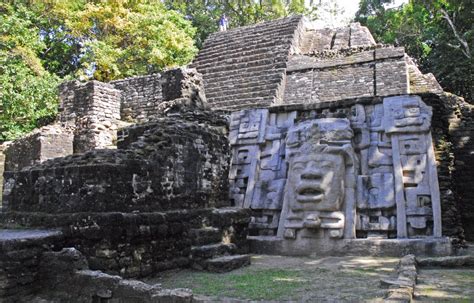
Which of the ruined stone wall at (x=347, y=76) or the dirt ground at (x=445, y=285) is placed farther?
the ruined stone wall at (x=347, y=76)

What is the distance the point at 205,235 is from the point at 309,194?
1.80 metres

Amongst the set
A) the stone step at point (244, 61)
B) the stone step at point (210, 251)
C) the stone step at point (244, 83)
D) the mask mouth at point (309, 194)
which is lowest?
the stone step at point (210, 251)

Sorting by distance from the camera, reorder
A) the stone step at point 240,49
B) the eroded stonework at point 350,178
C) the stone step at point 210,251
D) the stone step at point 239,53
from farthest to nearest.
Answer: the stone step at point 240,49 < the stone step at point 239,53 < the eroded stonework at point 350,178 < the stone step at point 210,251

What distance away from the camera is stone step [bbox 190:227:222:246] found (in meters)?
6.38

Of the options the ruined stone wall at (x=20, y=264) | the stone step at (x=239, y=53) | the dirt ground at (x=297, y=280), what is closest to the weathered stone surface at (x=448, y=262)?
the dirt ground at (x=297, y=280)

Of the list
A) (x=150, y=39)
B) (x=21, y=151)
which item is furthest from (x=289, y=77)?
(x=21, y=151)

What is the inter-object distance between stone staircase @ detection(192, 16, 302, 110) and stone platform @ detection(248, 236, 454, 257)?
649cm

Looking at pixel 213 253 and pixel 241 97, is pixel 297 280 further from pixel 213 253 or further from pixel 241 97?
pixel 241 97

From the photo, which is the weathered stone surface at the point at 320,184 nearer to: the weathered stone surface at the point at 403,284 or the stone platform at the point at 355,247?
the stone platform at the point at 355,247

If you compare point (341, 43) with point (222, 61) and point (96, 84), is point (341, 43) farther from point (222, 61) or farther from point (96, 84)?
point (96, 84)

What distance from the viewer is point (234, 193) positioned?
27.9ft

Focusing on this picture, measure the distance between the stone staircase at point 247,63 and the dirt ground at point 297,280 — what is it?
7.54m

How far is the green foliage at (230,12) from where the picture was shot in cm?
2730

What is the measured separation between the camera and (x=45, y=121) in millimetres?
16406
